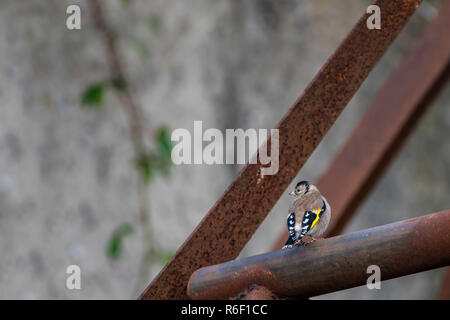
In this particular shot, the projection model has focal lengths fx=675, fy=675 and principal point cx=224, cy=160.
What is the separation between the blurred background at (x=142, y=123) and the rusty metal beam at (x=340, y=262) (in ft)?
7.40

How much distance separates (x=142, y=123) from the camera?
3693mm

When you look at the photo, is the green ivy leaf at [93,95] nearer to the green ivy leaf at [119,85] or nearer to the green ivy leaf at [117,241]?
the green ivy leaf at [119,85]

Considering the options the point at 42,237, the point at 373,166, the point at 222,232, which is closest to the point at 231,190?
the point at 222,232

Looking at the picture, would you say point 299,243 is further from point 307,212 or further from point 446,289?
point 446,289

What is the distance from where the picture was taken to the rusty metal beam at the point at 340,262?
109cm

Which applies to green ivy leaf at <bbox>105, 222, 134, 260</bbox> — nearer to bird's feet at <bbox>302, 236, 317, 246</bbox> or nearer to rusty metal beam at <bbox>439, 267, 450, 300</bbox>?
rusty metal beam at <bbox>439, 267, 450, 300</bbox>

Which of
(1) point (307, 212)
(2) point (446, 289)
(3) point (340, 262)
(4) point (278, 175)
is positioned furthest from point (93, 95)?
(3) point (340, 262)

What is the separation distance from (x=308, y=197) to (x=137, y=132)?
7.83 ft

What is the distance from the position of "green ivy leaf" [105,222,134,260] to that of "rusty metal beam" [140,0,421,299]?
2.15 meters

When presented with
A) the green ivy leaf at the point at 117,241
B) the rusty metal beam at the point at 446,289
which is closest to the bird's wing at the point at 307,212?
the rusty metal beam at the point at 446,289

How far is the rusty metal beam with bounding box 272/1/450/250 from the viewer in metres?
2.30
